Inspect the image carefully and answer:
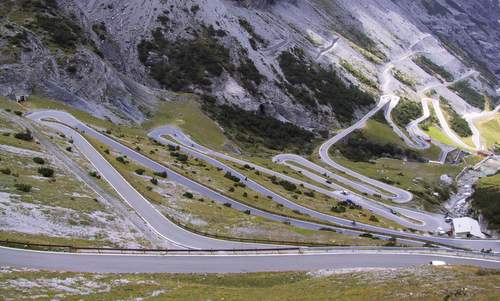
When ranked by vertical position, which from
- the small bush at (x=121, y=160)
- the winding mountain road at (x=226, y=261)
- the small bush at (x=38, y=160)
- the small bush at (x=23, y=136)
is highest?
the small bush at (x=23, y=136)

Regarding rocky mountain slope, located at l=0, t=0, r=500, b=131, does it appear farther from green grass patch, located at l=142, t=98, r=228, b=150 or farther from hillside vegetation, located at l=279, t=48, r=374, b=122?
green grass patch, located at l=142, t=98, r=228, b=150

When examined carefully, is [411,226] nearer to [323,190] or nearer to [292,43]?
[323,190]

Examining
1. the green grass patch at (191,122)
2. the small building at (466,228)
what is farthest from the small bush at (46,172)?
the small building at (466,228)

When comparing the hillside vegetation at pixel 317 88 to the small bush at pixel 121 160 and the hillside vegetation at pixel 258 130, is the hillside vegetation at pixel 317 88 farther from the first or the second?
the small bush at pixel 121 160

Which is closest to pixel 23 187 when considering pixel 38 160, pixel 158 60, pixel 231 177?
pixel 38 160

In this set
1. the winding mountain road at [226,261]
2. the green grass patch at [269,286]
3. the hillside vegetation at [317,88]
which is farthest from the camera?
the hillside vegetation at [317,88]

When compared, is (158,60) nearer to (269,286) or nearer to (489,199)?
(489,199)

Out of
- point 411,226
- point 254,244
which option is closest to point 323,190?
point 411,226

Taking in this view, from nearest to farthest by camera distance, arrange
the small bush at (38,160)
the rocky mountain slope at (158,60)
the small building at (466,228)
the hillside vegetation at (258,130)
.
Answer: the small bush at (38,160), the small building at (466,228), the rocky mountain slope at (158,60), the hillside vegetation at (258,130)

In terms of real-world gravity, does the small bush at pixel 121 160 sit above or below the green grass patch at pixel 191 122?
below

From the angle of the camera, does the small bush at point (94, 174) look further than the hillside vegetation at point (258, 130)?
No
